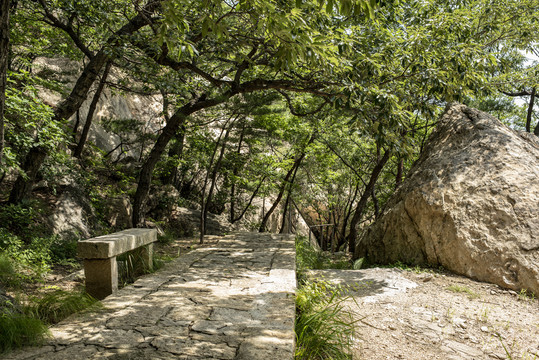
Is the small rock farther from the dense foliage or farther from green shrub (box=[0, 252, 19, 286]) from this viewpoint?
green shrub (box=[0, 252, 19, 286])

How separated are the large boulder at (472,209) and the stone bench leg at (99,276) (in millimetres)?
4492

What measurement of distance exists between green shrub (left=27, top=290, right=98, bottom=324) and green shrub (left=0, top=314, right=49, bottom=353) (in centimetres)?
50

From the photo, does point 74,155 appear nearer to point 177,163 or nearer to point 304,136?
point 177,163

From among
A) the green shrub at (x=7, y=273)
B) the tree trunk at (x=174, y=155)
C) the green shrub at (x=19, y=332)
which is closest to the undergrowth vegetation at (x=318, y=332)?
the green shrub at (x=19, y=332)

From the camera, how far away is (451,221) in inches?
214

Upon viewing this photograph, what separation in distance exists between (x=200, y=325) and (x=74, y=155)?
26.9 ft

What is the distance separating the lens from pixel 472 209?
537cm

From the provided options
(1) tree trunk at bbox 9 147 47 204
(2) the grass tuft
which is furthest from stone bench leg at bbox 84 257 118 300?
(2) the grass tuft

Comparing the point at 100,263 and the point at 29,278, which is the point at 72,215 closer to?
the point at 29,278

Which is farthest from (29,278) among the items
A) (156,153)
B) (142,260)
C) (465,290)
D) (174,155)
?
(174,155)

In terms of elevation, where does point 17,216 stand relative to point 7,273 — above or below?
above

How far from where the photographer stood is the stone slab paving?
8.42 feet

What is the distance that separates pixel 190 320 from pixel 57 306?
49.4 inches

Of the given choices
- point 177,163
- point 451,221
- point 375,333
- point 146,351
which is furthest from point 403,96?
point 177,163
